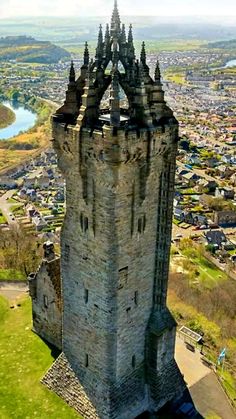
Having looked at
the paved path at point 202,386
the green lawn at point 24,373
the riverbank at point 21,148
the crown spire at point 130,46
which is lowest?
the riverbank at point 21,148

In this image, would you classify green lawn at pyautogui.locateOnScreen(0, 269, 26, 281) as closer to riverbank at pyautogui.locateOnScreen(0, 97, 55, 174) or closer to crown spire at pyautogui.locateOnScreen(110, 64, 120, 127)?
crown spire at pyautogui.locateOnScreen(110, 64, 120, 127)

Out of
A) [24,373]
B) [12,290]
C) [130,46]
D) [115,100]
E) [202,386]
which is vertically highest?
[130,46]

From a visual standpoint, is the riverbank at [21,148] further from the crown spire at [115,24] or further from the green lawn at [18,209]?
the crown spire at [115,24]

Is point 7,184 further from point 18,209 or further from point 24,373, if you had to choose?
point 24,373

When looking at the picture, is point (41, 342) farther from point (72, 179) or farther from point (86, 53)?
point (86, 53)

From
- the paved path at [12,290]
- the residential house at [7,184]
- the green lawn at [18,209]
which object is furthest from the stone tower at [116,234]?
the residential house at [7,184]

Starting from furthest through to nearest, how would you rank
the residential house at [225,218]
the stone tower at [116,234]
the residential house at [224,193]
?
the residential house at [224,193] → the residential house at [225,218] → the stone tower at [116,234]

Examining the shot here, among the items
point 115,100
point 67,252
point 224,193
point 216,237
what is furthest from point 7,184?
point 115,100
